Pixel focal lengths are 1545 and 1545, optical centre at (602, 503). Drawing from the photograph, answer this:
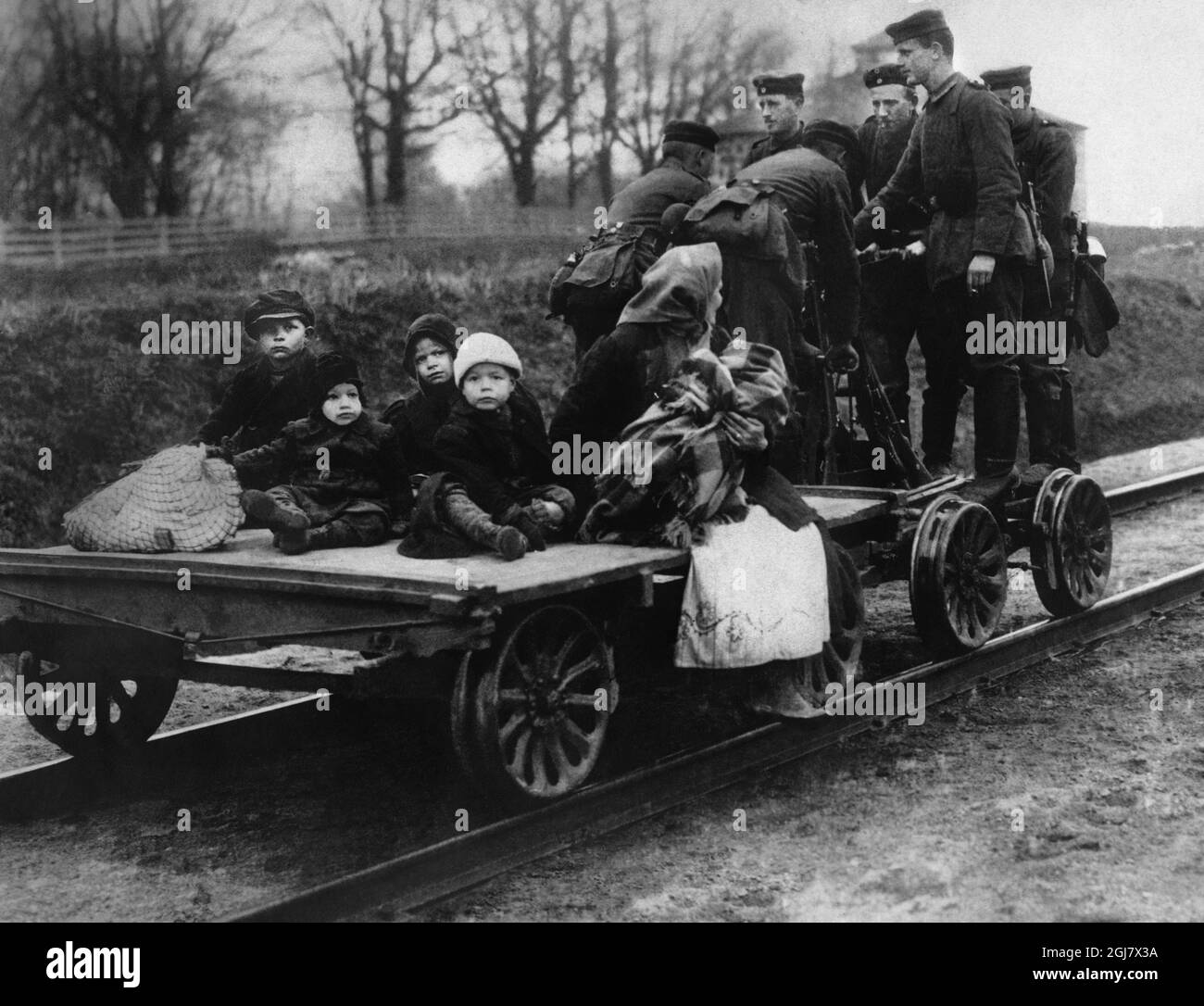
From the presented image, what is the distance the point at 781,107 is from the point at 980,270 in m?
1.28

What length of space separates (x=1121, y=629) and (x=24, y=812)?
5.13 m

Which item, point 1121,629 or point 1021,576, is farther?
point 1021,576

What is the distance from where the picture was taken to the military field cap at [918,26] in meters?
7.11

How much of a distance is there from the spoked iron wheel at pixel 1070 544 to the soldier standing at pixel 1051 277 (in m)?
0.19

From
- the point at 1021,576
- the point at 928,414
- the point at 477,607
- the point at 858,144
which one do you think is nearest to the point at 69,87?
the point at 858,144

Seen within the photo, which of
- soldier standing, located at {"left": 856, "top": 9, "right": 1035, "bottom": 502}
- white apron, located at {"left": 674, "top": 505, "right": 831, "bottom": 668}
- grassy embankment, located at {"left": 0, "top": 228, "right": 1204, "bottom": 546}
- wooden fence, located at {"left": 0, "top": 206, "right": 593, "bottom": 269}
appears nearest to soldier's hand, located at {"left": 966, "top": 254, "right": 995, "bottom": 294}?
soldier standing, located at {"left": 856, "top": 9, "right": 1035, "bottom": 502}

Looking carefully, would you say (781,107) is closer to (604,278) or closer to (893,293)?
(893,293)

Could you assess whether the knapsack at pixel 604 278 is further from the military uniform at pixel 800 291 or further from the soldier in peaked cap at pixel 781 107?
the soldier in peaked cap at pixel 781 107

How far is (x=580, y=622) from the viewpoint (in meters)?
4.96

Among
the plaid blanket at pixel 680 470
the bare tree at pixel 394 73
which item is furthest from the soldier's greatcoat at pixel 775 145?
the bare tree at pixel 394 73

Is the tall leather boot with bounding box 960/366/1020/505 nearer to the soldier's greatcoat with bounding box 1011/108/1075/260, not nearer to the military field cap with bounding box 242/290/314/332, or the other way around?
the soldier's greatcoat with bounding box 1011/108/1075/260

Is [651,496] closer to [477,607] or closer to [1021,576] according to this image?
[477,607]

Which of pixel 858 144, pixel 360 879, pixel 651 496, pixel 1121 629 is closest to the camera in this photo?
pixel 360 879

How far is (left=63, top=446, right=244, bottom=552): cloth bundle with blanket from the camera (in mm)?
5090
